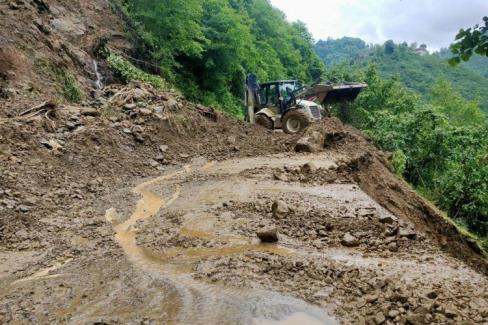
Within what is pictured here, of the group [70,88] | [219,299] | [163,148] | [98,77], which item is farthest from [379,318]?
[98,77]

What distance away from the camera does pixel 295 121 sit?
17016mm

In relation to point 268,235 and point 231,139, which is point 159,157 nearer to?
point 231,139

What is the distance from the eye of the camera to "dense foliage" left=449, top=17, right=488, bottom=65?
8.22ft

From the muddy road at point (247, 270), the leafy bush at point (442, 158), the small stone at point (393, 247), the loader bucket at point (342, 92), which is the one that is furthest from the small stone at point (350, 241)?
the loader bucket at point (342, 92)

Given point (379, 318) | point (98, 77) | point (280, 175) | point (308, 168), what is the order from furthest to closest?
point (98, 77) → point (308, 168) → point (280, 175) → point (379, 318)

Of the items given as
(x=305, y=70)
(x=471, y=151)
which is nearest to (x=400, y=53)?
(x=305, y=70)

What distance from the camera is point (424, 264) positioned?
18.8ft

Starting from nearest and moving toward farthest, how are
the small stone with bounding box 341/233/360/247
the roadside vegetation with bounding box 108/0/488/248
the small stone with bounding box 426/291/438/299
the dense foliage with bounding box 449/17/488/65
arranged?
the dense foliage with bounding box 449/17/488/65 < the small stone with bounding box 426/291/438/299 < the small stone with bounding box 341/233/360/247 < the roadside vegetation with bounding box 108/0/488/248

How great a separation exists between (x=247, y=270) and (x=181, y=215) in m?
2.81

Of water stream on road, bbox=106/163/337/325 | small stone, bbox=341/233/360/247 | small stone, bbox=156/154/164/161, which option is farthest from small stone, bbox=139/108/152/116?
small stone, bbox=341/233/360/247

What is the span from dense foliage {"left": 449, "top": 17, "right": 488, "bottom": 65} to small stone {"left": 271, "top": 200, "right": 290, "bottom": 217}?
16.9ft

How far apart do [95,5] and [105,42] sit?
9.64 feet

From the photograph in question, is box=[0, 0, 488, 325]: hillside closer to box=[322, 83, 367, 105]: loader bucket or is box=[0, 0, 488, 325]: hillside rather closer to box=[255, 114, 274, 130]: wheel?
box=[255, 114, 274, 130]: wheel

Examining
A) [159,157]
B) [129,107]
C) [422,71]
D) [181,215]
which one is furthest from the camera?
[422,71]
